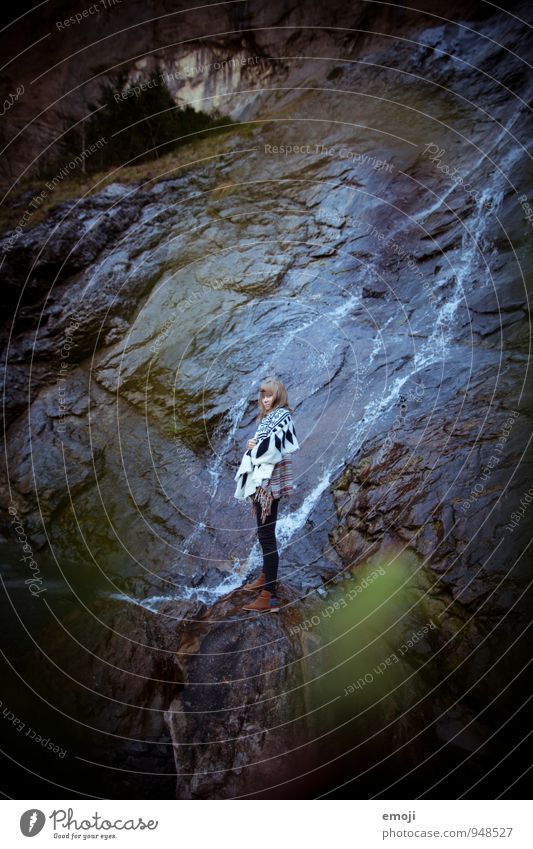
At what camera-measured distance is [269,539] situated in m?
6.05

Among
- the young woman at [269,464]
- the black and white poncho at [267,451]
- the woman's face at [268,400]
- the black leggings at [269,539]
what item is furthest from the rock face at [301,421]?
the woman's face at [268,400]

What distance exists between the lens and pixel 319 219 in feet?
38.1

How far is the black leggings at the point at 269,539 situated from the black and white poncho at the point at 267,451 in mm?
93

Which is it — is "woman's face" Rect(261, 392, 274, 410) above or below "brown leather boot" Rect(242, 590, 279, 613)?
above

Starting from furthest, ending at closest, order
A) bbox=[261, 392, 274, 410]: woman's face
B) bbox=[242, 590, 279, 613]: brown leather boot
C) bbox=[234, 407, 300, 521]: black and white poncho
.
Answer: bbox=[242, 590, 279, 613]: brown leather boot < bbox=[261, 392, 274, 410]: woman's face < bbox=[234, 407, 300, 521]: black and white poncho

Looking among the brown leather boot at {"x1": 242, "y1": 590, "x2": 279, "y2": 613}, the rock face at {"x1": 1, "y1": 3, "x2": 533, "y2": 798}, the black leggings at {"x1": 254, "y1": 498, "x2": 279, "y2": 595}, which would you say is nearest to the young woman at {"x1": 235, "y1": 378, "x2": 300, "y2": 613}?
the black leggings at {"x1": 254, "y1": 498, "x2": 279, "y2": 595}

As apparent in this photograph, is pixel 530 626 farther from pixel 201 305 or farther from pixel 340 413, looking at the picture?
pixel 201 305

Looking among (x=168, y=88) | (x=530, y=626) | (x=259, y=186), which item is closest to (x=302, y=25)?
(x=168, y=88)

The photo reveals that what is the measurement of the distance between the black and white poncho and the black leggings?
0.09 m

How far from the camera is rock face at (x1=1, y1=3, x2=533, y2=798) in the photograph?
5551 millimetres

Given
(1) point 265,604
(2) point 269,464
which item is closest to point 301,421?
(2) point 269,464

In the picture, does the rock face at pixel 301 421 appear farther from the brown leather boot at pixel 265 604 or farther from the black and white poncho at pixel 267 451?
the black and white poncho at pixel 267 451

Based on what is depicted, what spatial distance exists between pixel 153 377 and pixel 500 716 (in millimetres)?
7856

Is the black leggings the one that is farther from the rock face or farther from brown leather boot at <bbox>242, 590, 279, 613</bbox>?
the rock face
